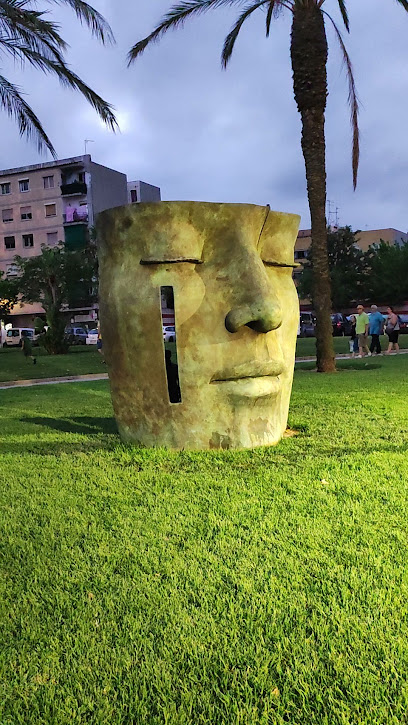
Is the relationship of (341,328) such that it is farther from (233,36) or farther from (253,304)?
(253,304)

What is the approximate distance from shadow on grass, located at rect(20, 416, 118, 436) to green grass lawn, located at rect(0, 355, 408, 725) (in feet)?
5.33

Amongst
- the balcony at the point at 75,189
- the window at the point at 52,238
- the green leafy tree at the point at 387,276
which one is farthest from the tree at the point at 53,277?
the green leafy tree at the point at 387,276

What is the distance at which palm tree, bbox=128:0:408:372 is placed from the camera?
12008 mm

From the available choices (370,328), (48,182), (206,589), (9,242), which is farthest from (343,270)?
(206,589)

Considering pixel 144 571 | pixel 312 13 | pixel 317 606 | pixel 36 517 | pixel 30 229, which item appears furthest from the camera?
pixel 30 229

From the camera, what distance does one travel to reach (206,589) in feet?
8.75

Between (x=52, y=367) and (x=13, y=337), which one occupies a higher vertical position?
(x=13, y=337)

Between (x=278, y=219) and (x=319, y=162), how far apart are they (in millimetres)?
7648

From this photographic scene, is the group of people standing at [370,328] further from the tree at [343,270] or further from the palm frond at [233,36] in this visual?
the tree at [343,270]

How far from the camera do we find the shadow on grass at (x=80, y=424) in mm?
6837

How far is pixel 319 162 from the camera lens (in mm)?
12570

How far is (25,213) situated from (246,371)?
169ft

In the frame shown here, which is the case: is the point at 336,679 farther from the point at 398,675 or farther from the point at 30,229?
the point at 30,229

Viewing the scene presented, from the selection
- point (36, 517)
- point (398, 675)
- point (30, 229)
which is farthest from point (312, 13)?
point (30, 229)
